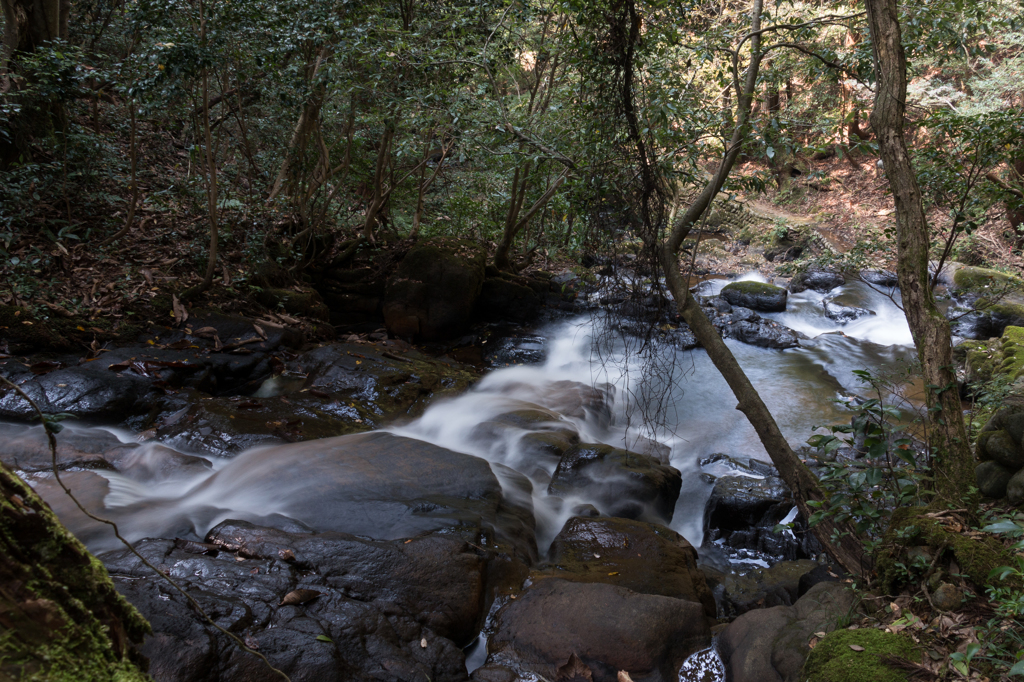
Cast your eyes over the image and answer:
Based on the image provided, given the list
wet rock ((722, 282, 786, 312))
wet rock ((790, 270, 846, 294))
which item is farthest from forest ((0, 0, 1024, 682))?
wet rock ((790, 270, 846, 294))

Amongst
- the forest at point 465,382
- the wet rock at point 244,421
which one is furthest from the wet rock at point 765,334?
the wet rock at point 244,421

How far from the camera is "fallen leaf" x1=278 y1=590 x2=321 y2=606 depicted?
10.9ft

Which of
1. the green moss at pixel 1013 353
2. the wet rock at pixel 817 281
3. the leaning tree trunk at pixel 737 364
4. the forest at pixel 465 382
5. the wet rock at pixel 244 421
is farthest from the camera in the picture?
the wet rock at pixel 817 281

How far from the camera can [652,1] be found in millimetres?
4566

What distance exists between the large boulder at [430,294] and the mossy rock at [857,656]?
867 cm

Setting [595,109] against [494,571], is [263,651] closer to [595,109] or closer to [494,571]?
[494,571]

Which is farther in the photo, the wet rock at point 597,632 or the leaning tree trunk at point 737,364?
the leaning tree trunk at point 737,364

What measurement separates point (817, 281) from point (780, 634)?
14.9m

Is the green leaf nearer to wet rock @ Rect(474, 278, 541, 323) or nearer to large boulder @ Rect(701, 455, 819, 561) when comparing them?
large boulder @ Rect(701, 455, 819, 561)

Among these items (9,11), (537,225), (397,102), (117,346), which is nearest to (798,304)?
(537,225)

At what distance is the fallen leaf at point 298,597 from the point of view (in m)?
3.31

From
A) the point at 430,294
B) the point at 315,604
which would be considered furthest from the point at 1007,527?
the point at 430,294

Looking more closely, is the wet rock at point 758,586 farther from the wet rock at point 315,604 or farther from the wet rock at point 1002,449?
the wet rock at point 315,604

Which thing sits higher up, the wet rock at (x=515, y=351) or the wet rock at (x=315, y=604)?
the wet rock at (x=315, y=604)
